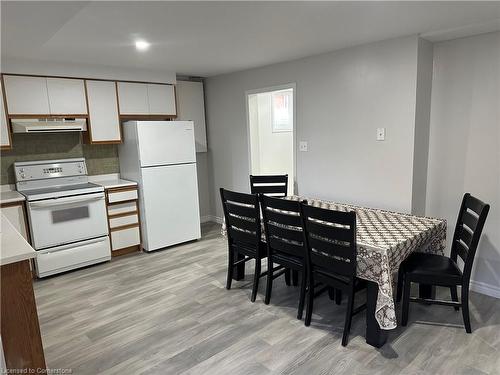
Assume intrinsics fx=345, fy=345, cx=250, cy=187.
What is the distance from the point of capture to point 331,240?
7.50ft

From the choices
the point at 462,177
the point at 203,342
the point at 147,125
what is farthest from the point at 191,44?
the point at 462,177

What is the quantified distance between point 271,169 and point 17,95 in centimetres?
331

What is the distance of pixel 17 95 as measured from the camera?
3.44 m

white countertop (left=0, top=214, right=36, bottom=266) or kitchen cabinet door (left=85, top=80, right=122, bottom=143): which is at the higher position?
kitchen cabinet door (left=85, top=80, right=122, bottom=143)

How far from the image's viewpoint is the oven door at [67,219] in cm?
342

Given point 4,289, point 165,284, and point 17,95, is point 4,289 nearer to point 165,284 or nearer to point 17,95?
point 165,284

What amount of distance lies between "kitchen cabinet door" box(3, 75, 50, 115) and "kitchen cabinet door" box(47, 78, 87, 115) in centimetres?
6

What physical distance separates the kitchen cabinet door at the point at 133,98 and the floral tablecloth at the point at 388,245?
9.62 feet

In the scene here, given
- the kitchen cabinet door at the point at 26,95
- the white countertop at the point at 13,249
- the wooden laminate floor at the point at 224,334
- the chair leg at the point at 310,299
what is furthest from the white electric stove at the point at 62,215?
the chair leg at the point at 310,299

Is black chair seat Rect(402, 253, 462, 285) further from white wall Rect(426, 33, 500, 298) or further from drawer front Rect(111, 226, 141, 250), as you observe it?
drawer front Rect(111, 226, 141, 250)

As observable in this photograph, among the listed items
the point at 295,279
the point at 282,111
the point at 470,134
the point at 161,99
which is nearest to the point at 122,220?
the point at 161,99

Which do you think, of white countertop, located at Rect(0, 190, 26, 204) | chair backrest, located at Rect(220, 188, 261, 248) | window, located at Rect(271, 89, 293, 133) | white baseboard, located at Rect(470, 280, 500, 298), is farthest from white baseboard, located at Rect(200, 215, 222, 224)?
white baseboard, located at Rect(470, 280, 500, 298)

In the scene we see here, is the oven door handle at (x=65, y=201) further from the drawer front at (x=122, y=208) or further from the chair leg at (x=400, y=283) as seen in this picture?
the chair leg at (x=400, y=283)

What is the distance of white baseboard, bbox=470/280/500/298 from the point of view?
294 centimetres
